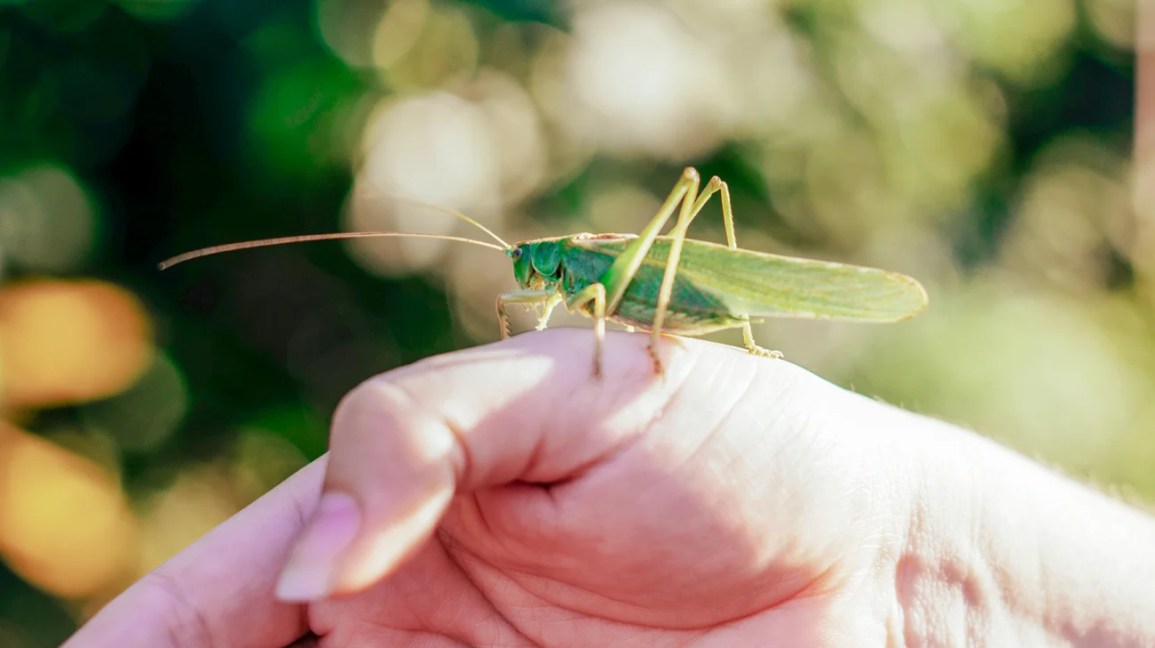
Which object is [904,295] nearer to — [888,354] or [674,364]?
[674,364]

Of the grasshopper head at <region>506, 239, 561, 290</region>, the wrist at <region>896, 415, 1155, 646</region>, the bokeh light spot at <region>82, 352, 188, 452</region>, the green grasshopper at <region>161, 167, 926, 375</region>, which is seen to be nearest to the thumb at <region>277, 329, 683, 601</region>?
the green grasshopper at <region>161, 167, 926, 375</region>

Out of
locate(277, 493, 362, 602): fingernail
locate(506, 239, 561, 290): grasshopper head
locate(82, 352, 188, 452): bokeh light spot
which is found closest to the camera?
locate(277, 493, 362, 602): fingernail

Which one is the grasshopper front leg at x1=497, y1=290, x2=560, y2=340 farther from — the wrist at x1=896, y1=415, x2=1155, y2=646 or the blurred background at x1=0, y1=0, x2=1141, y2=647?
the blurred background at x1=0, y1=0, x2=1141, y2=647

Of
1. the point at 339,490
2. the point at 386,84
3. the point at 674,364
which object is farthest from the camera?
the point at 386,84

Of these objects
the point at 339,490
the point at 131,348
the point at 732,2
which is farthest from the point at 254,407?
the point at 732,2

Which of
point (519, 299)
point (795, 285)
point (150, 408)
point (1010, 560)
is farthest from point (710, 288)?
point (150, 408)

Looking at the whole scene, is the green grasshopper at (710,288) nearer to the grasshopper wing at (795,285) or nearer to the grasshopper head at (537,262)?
the grasshopper wing at (795,285)

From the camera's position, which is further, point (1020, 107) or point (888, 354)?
point (1020, 107)

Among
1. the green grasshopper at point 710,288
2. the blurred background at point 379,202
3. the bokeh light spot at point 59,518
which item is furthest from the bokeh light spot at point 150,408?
the green grasshopper at point 710,288
